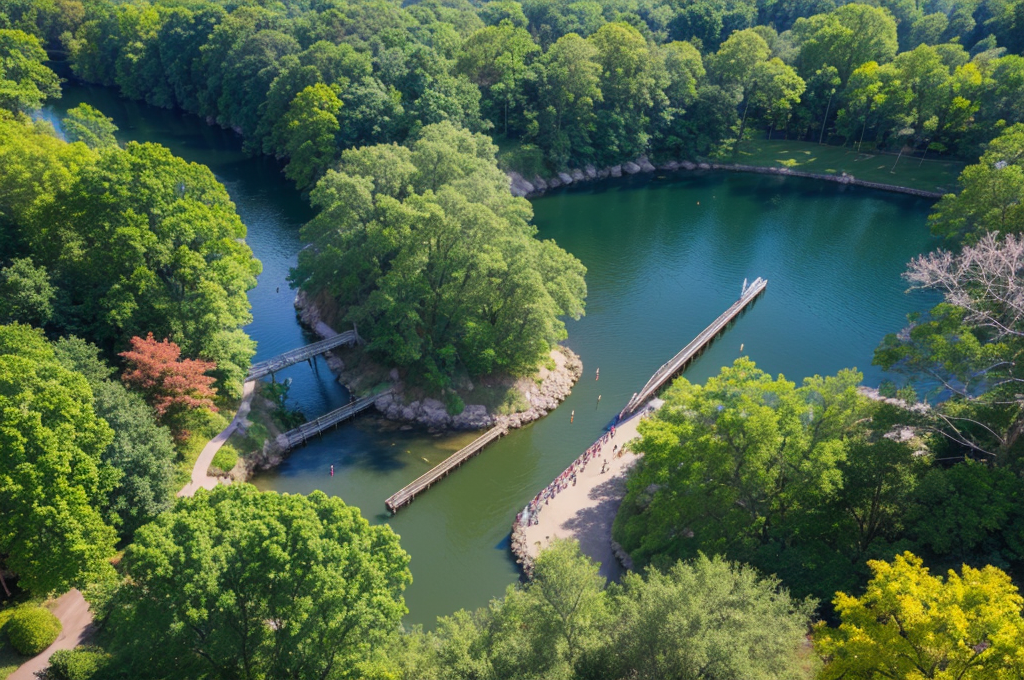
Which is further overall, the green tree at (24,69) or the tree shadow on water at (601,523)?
the green tree at (24,69)

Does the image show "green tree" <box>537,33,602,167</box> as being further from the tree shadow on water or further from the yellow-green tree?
the yellow-green tree

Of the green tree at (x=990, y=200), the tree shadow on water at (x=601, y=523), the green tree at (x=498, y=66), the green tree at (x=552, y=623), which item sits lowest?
the tree shadow on water at (x=601, y=523)

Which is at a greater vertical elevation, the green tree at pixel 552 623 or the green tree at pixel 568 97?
the green tree at pixel 568 97

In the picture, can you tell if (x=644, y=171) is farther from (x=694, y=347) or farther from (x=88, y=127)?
(x=88, y=127)

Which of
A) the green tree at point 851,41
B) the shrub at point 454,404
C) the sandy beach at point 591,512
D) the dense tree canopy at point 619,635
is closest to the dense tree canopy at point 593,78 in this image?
the green tree at point 851,41

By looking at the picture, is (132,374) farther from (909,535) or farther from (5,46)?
(5,46)

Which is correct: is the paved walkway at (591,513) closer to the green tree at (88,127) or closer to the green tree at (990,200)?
the green tree at (990,200)

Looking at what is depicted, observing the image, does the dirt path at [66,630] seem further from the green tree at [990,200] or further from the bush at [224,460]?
the green tree at [990,200]

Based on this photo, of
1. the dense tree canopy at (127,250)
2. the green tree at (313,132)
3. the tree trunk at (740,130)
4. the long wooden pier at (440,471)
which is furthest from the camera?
the tree trunk at (740,130)

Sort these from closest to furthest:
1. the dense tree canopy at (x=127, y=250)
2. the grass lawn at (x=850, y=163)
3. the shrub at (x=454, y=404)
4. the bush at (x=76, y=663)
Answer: the bush at (x=76, y=663) → the dense tree canopy at (x=127, y=250) → the shrub at (x=454, y=404) → the grass lawn at (x=850, y=163)
